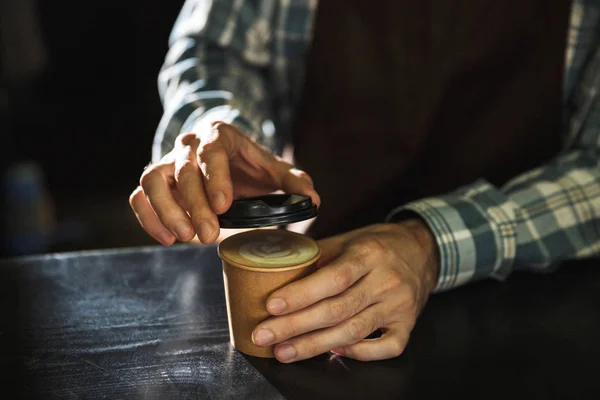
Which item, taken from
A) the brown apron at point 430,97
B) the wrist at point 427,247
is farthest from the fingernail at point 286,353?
the brown apron at point 430,97

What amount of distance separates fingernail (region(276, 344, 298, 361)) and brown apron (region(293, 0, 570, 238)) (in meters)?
0.56

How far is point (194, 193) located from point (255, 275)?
0.13 metres

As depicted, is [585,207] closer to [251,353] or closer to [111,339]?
[251,353]

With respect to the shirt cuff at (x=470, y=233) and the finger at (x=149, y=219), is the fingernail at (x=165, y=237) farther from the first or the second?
the shirt cuff at (x=470, y=233)

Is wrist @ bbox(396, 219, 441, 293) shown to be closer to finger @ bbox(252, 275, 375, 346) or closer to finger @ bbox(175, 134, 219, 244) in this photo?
finger @ bbox(252, 275, 375, 346)

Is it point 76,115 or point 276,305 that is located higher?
point 276,305

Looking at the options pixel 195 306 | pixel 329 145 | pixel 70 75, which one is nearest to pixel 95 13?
pixel 70 75

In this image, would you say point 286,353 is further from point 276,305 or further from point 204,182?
point 204,182

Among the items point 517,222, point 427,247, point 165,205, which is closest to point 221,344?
point 165,205

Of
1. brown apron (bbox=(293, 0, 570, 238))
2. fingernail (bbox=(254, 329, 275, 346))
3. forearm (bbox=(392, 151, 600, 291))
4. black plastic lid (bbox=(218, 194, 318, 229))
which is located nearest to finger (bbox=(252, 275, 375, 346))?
fingernail (bbox=(254, 329, 275, 346))

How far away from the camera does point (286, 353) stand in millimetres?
729

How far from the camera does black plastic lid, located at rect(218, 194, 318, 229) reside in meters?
0.72

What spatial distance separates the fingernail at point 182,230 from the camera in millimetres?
775

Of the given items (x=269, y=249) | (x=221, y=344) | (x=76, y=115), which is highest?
(x=269, y=249)
